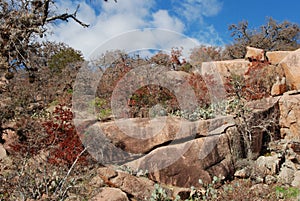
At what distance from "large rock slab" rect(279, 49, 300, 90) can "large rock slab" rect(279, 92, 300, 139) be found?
301cm

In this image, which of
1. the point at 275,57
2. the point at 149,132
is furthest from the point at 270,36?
the point at 149,132

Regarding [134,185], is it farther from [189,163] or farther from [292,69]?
[292,69]

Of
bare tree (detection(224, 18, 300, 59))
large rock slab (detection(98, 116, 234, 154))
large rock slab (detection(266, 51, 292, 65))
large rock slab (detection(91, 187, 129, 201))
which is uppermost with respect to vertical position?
bare tree (detection(224, 18, 300, 59))

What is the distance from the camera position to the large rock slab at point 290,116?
9.48 metres

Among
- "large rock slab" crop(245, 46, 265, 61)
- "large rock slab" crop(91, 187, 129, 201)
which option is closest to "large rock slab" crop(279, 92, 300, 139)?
"large rock slab" crop(245, 46, 265, 61)

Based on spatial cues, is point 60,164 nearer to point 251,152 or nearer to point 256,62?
point 251,152

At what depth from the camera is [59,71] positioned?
16.7 meters

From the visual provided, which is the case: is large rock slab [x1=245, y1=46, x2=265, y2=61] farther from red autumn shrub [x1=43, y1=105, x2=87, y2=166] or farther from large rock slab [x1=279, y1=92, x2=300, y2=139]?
red autumn shrub [x1=43, y1=105, x2=87, y2=166]

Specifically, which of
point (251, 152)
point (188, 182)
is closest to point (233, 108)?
point (251, 152)

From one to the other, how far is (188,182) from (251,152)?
257 centimetres

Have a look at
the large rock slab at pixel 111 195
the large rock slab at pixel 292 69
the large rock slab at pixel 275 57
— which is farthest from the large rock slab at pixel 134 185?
the large rock slab at pixel 275 57

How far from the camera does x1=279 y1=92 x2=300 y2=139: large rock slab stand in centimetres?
948

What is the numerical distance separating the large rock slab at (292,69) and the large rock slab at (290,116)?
3007 millimetres

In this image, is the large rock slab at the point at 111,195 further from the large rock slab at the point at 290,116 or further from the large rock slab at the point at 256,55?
the large rock slab at the point at 256,55
